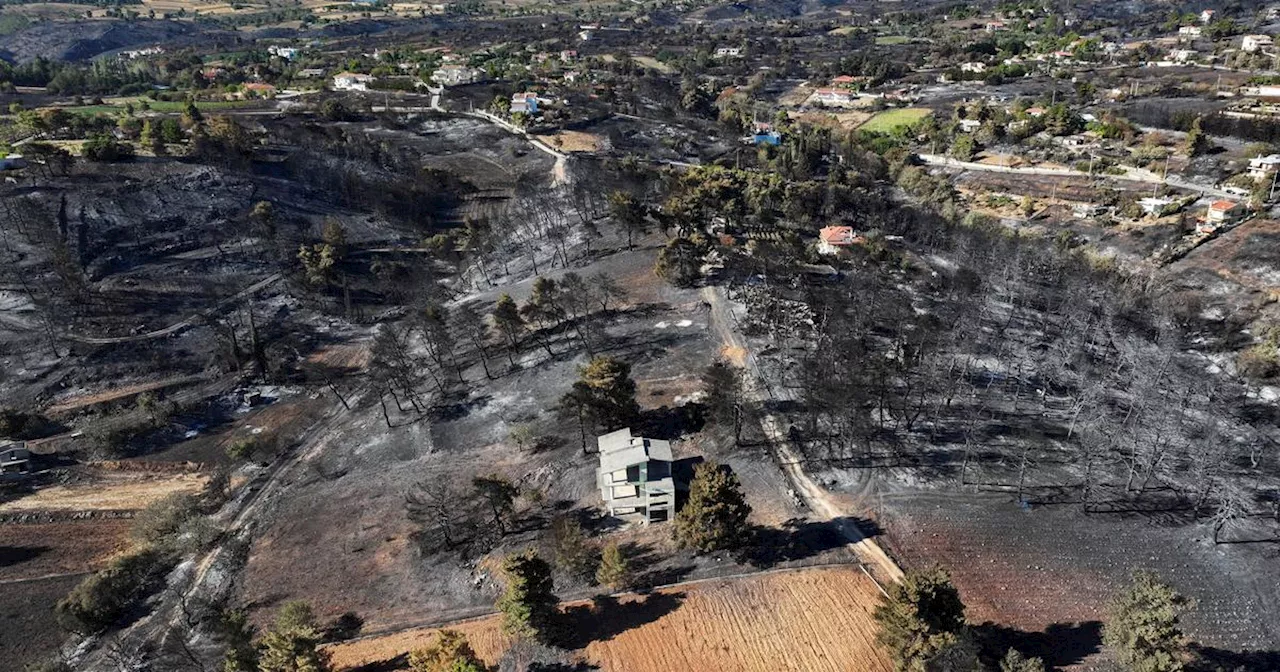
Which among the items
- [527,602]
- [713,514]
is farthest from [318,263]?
[713,514]

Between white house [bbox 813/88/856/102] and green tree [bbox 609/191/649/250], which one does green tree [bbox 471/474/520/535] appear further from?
white house [bbox 813/88/856/102]

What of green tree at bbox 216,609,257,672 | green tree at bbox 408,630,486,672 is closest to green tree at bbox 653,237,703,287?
green tree at bbox 408,630,486,672

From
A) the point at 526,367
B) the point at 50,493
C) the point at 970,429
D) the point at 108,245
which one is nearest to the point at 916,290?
the point at 970,429

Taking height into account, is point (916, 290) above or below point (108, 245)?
below

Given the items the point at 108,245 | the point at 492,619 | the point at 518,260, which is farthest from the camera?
the point at 518,260

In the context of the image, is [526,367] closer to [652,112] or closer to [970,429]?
[970,429]

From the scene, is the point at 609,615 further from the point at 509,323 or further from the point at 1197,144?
the point at 1197,144
